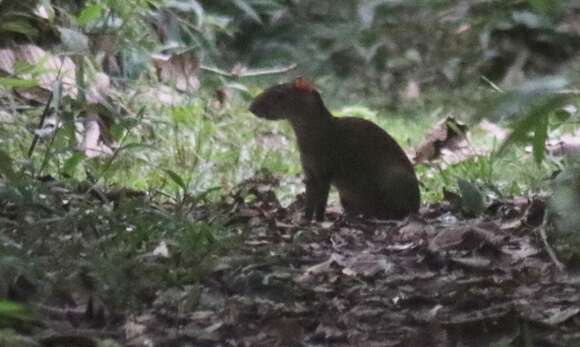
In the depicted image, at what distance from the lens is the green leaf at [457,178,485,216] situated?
3678 millimetres

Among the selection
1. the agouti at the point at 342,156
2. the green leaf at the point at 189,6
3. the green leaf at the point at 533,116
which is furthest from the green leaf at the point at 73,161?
the green leaf at the point at 189,6

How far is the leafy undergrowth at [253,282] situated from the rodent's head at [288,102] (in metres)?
1.22

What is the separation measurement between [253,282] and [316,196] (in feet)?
5.50

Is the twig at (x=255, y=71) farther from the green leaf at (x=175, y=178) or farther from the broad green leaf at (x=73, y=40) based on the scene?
the green leaf at (x=175, y=178)

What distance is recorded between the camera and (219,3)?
23.4 feet

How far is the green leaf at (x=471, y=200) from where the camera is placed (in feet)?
12.1

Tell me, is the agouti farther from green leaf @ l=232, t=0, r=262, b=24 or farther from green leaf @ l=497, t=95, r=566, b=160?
green leaf @ l=497, t=95, r=566, b=160

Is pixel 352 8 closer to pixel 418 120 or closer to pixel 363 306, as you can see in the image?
pixel 418 120

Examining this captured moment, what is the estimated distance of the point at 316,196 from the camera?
4.22 meters

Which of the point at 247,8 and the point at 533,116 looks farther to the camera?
the point at 247,8

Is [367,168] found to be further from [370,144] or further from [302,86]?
[302,86]

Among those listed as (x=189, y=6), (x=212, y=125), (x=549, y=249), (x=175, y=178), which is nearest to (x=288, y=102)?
(x=212, y=125)

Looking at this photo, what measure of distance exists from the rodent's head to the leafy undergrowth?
48.2 inches

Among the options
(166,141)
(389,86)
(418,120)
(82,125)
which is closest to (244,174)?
(166,141)
